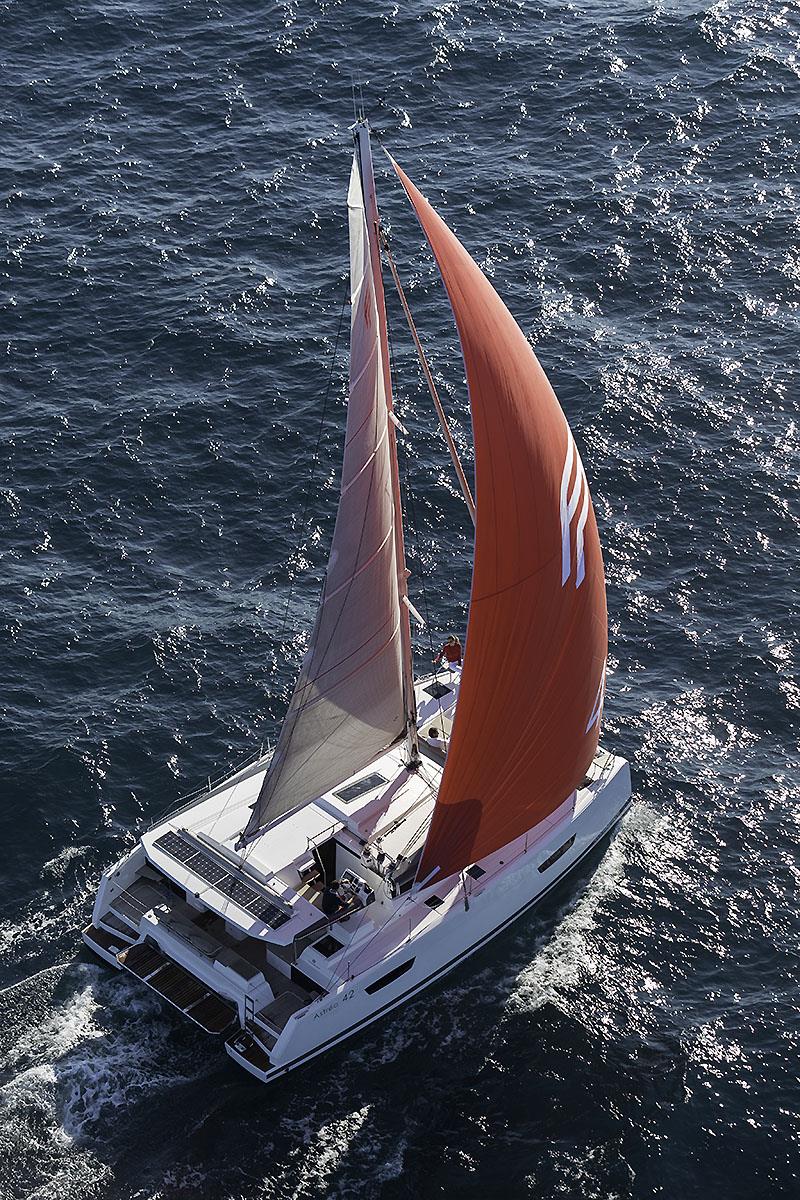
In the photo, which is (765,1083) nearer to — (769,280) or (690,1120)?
(690,1120)

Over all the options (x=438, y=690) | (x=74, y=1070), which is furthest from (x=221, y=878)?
(x=438, y=690)

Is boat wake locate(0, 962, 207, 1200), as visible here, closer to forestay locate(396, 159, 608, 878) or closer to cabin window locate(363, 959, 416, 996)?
cabin window locate(363, 959, 416, 996)

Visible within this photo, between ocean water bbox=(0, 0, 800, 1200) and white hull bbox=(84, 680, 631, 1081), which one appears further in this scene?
white hull bbox=(84, 680, 631, 1081)

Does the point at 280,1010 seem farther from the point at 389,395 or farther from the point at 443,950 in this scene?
the point at 389,395

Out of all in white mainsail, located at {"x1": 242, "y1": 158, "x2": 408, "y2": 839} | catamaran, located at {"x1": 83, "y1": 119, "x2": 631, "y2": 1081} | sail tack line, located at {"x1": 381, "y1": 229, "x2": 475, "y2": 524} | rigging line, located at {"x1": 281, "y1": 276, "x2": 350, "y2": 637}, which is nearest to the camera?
white mainsail, located at {"x1": 242, "y1": 158, "x2": 408, "y2": 839}

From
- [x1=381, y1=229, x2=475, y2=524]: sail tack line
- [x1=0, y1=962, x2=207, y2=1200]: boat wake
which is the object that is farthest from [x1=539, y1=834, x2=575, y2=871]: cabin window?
[x1=0, y1=962, x2=207, y2=1200]: boat wake
